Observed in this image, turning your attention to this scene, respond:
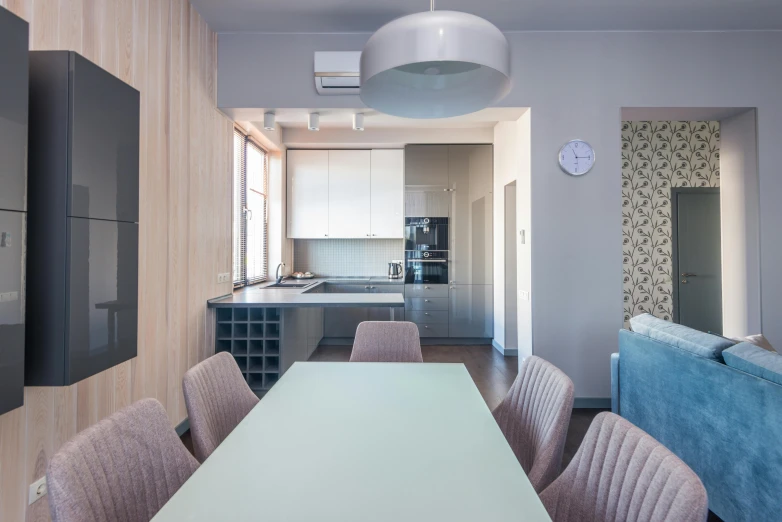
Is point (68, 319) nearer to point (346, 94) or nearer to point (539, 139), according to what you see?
point (346, 94)

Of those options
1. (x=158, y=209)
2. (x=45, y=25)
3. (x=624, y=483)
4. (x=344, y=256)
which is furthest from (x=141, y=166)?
(x=344, y=256)

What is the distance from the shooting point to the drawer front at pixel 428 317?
5223 mm

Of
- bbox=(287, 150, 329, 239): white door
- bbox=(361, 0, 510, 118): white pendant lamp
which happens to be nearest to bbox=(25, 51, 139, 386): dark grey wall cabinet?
bbox=(361, 0, 510, 118): white pendant lamp

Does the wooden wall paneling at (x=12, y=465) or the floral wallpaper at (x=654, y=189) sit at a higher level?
the floral wallpaper at (x=654, y=189)

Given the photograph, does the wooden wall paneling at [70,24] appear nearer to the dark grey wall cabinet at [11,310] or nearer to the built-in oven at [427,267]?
the dark grey wall cabinet at [11,310]

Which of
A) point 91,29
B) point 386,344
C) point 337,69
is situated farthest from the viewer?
point 337,69

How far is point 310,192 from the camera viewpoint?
5.45 metres

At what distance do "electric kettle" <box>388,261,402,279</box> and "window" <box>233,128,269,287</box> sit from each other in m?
1.68

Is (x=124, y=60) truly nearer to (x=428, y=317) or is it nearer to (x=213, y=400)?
(x=213, y=400)

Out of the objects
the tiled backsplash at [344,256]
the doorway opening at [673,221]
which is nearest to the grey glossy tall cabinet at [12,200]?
the tiled backsplash at [344,256]

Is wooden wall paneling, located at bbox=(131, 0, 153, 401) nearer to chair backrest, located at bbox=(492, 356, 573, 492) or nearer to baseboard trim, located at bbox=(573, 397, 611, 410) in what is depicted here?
chair backrest, located at bbox=(492, 356, 573, 492)

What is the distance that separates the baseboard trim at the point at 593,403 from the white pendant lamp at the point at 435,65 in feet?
9.29

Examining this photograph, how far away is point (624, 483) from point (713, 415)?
4.09 ft

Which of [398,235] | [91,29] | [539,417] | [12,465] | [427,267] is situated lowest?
[12,465]
